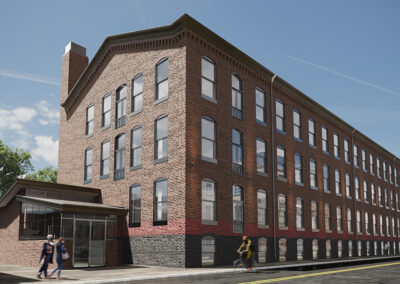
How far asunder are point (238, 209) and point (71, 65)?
777 inches

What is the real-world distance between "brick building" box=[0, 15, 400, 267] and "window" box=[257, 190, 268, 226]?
0.09m

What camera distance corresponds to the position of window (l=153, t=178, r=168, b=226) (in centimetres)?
2322

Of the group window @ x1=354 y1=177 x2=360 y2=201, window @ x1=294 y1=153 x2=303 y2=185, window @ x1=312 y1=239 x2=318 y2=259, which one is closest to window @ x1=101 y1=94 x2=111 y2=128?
window @ x1=294 y1=153 x2=303 y2=185

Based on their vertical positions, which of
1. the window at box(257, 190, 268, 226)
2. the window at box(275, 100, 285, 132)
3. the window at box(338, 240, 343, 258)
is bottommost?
the window at box(338, 240, 343, 258)

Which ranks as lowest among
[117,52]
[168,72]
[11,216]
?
[11,216]

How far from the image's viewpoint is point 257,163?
93.5ft

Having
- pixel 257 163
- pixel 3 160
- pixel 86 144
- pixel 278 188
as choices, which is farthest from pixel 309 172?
pixel 3 160

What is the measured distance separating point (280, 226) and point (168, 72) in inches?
529

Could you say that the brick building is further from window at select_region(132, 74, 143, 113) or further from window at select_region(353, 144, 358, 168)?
window at select_region(353, 144, 358, 168)

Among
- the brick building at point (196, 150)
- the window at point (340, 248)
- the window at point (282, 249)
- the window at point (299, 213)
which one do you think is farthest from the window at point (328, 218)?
the window at point (282, 249)

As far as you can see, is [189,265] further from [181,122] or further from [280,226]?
[280,226]

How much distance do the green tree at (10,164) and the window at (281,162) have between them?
4117cm

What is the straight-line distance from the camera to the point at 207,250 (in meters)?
22.9

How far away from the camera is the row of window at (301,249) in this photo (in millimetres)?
22891
